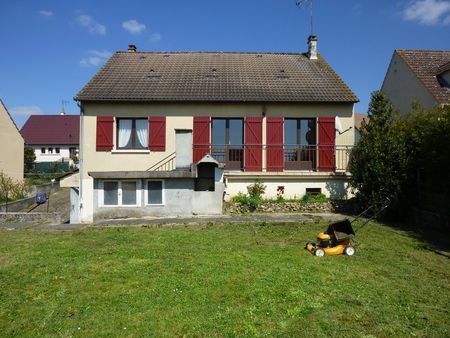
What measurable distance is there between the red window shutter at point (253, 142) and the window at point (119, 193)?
204 inches

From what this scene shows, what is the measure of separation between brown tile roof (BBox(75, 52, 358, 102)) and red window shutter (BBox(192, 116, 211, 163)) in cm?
95

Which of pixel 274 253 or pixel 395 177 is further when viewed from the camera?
pixel 395 177

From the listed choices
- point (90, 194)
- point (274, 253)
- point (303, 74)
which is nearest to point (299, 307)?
point (274, 253)

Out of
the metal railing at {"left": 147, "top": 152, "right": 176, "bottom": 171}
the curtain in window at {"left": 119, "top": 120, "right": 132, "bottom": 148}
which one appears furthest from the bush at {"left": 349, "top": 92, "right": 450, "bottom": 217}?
the curtain in window at {"left": 119, "top": 120, "right": 132, "bottom": 148}

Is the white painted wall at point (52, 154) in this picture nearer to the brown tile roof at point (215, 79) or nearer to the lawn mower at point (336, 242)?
the brown tile roof at point (215, 79)

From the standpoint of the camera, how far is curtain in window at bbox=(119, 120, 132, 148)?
15.5m

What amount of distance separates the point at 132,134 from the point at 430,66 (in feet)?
55.3

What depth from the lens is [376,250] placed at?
813cm

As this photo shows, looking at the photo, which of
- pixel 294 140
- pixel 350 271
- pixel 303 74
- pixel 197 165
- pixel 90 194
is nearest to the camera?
pixel 350 271

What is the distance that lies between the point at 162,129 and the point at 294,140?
6.22 metres

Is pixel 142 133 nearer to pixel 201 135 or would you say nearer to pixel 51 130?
pixel 201 135

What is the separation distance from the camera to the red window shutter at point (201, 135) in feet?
50.3

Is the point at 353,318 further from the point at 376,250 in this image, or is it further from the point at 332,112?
the point at 332,112

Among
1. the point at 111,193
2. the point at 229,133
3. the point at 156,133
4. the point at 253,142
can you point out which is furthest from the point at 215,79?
the point at 111,193
